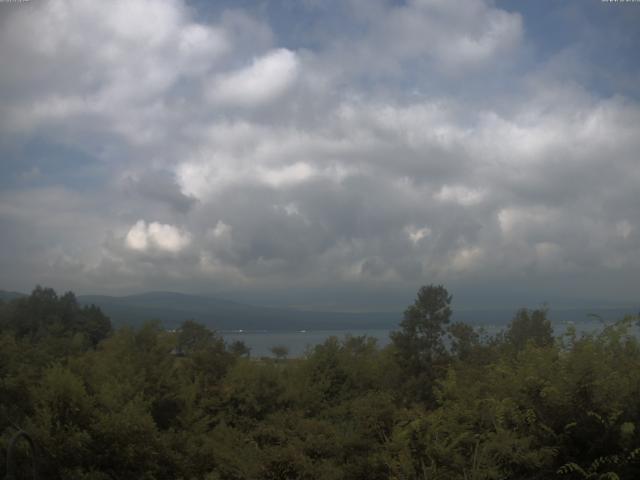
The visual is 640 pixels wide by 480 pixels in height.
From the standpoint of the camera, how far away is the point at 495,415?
25.8 feet

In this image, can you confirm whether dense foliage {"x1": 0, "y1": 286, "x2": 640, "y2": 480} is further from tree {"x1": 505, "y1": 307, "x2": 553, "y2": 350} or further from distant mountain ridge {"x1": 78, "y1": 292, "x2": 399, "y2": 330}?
distant mountain ridge {"x1": 78, "y1": 292, "x2": 399, "y2": 330}

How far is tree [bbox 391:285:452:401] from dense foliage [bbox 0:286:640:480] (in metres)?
3.37

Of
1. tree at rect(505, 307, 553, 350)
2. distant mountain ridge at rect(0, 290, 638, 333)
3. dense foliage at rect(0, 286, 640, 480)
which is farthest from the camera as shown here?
distant mountain ridge at rect(0, 290, 638, 333)

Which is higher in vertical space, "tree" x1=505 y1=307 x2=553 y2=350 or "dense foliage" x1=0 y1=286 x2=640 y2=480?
"tree" x1=505 y1=307 x2=553 y2=350

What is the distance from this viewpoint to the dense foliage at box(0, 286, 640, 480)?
739 cm

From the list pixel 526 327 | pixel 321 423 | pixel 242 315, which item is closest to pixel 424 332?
pixel 526 327

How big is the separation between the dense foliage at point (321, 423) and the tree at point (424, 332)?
3371 millimetres

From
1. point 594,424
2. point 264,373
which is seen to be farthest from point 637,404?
point 264,373

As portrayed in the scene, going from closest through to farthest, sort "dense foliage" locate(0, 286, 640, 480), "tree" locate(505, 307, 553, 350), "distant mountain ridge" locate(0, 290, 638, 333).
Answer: "dense foliage" locate(0, 286, 640, 480)
"tree" locate(505, 307, 553, 350)
"distant mountain ridge" locate(0, 290, 638, 333)

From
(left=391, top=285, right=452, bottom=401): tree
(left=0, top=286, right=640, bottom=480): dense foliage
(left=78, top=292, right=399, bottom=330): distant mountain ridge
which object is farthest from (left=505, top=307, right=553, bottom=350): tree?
(left=78, top=292, right=399, bottom=330): distant mountain ridge

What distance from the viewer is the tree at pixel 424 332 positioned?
54.1 ft

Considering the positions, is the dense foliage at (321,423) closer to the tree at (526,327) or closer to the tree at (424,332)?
the tree at (424,332)

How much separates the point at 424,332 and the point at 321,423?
6.67 meters

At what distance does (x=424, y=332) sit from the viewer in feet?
55.0
